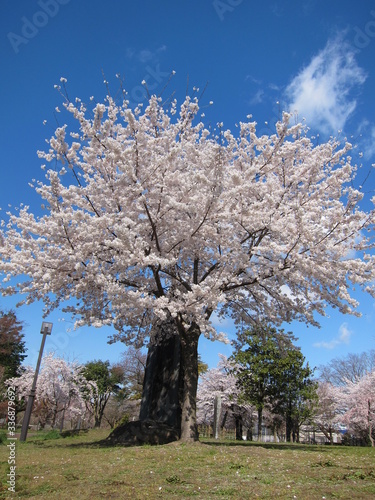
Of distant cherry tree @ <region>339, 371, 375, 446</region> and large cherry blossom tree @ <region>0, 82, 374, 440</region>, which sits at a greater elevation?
large cherry blossom tree @ <region>0, 82, 374, 440</region>

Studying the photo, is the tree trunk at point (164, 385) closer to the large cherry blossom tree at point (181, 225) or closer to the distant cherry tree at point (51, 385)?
the large cherry blossom tree at point (181, 225)

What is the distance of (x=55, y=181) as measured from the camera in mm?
9688

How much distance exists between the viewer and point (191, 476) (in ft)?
19.3

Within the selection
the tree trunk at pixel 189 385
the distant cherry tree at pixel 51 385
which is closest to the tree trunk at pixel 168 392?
the tree trunk at pixel 189 385

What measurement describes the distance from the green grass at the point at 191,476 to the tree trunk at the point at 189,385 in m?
1.79

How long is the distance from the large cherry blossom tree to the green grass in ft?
9.77

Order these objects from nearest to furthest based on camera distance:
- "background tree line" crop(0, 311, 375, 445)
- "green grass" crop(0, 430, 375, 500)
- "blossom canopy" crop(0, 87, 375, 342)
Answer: "green grass" crop(0, 430, 375, 500) → "blossom canopy" crop(0, 87, 375, 342) → "background tree line" crop(0, 311, 375, 445)

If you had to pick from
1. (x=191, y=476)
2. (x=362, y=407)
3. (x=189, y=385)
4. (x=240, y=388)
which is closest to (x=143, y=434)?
(x=189, y=385)

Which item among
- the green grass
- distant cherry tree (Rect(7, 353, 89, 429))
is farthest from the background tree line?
the green grass

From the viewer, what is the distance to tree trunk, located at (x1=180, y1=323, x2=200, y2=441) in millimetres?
9977

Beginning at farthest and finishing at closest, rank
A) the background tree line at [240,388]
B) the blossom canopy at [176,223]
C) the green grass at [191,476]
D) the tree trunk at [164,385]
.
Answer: the background tree line at [240,388]
the tree trunk at [164,385]
the blossom canopy at [176,223]
the green grass at [191,476]

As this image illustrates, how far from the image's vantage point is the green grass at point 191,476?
4906 mm

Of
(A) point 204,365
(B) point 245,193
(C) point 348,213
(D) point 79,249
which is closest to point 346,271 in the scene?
(C) point 348,213

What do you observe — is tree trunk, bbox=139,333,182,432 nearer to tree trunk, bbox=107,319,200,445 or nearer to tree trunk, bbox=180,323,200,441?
tree trunk, bbox=107,319,200,445
